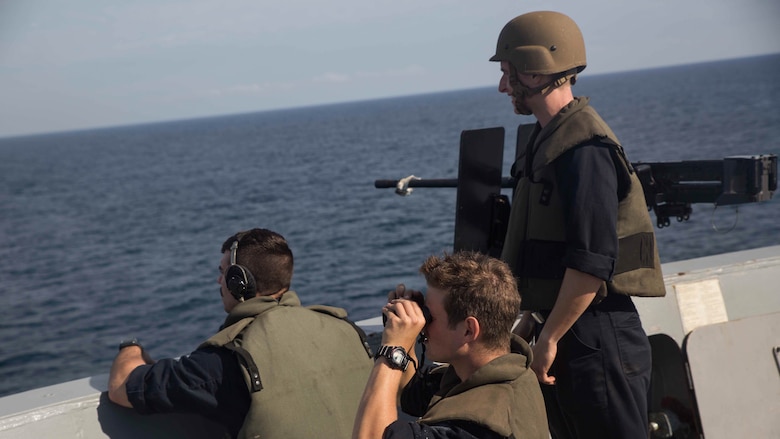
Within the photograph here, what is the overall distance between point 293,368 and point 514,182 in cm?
136

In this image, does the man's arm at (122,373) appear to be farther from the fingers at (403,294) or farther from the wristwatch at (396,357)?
the wristwatch at (396,357)

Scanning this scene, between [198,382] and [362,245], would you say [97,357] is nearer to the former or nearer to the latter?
[362,245]

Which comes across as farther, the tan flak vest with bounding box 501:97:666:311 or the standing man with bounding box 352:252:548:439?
the tan flak vest with bounding box 501:97:666:311

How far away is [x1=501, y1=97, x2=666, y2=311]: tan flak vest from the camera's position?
3.13 m

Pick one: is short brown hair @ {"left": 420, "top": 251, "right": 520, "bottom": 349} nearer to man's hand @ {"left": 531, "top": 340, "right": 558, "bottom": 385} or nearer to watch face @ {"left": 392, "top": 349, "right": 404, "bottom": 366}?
watch face @ {"left": 392, "top": 349, "right": 404, "bottom": 366}

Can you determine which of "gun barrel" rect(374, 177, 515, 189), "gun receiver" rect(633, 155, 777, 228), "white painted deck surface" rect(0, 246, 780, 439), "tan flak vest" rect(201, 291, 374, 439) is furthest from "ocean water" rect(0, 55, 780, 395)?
"tan flak vest" rect(201, 291, 374, 439)

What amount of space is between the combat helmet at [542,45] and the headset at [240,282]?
121 centimetres

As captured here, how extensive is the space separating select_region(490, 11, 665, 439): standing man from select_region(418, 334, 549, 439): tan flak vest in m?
0.60

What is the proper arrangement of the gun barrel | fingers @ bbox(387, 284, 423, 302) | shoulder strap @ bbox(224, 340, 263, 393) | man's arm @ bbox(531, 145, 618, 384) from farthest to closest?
the gun barrel → shoulder strap @ bbox(224, 340, 263, 393) → man's arm @ bbox(531, 145, 618, 384) → fingers @ bbox(387, 284, 423, 302)

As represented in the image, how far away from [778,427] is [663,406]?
556 mm

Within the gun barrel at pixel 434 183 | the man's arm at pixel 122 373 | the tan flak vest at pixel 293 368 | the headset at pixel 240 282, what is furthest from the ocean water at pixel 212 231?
the man's arm at pixel 122 373

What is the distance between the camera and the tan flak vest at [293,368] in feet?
10.3

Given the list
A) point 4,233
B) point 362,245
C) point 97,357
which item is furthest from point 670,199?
point 4,233

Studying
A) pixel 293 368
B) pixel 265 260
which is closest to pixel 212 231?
pixel 265 260
